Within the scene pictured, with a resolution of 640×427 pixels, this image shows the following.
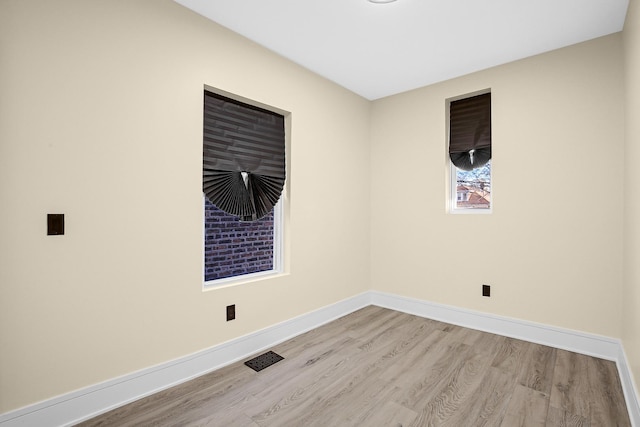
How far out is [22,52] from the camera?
1570mm

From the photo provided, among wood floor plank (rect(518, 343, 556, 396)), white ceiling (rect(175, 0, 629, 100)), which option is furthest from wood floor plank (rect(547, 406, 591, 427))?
white ceiling (rect(175, 0, 629, 100))

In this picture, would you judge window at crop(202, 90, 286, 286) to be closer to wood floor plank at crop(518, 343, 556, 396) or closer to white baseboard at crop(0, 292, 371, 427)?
white baseboard at crop(0, 292, 371, 427)

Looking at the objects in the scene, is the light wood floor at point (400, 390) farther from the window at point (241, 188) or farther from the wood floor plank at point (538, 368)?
the window at point (241, 188)

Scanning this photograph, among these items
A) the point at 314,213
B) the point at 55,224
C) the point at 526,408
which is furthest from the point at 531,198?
the point at 55,224

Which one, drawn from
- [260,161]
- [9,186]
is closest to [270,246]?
[260,161]

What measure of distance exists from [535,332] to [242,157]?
3053 mm

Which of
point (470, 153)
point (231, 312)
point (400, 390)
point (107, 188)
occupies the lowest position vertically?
point (400, 390)

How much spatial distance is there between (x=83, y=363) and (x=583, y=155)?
389 cm

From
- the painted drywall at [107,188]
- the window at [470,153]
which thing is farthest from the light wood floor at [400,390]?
the window at [470,153]

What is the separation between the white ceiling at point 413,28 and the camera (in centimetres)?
216

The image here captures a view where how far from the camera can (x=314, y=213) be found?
320 cm

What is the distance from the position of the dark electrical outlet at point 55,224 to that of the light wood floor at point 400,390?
107 centimetres

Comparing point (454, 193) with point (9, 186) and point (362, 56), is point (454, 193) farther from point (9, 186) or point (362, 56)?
point (9, 186)

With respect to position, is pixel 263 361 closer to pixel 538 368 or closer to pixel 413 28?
pixel 538 368
